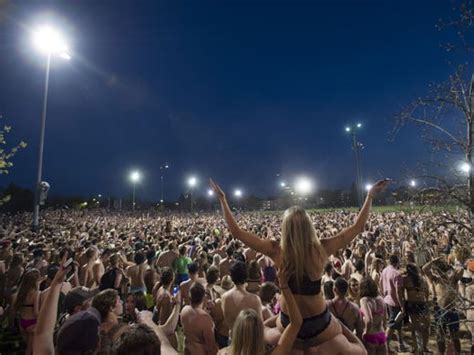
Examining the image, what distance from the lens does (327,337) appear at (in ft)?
7.30

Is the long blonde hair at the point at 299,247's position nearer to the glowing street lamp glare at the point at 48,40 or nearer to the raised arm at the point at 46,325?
the raised arm at the point at 46,325

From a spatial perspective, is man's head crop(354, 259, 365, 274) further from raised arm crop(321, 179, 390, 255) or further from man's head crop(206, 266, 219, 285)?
raised arm crop(321, 179, 390, 255)

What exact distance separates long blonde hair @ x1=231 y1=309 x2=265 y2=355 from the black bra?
0.42m

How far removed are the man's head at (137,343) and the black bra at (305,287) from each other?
1.08m

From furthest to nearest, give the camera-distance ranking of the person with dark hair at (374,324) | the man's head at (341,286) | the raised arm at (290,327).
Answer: the person with dark hair at (374,324) → the man's head at (341,286) → the raised arm at (290,327)

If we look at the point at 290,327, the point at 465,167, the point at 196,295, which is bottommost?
the point at 196,295

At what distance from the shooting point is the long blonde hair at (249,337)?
238 cm

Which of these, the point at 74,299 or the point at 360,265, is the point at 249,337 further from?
the point at 360,265

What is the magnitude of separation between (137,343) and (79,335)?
2.64 feet

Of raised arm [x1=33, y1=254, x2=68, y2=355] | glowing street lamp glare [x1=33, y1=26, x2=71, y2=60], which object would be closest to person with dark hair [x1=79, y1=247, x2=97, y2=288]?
raised arm [x1=33, y1=254, x2=68, y2=355]

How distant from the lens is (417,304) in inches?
251

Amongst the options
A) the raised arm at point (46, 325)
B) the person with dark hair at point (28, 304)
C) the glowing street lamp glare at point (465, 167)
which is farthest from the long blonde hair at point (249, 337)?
the person with dark hair at point (28, 304)

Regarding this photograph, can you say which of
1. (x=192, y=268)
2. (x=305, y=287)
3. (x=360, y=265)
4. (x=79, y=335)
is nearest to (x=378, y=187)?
(x=305, y=287)

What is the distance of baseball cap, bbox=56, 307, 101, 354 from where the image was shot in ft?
7.33
